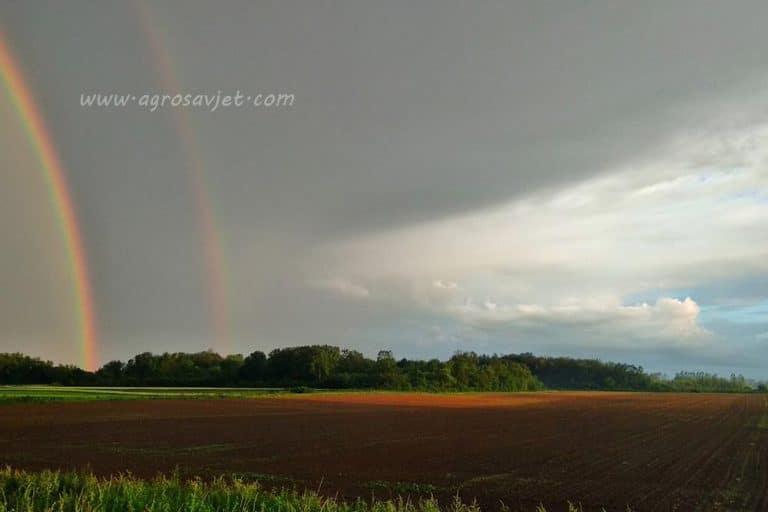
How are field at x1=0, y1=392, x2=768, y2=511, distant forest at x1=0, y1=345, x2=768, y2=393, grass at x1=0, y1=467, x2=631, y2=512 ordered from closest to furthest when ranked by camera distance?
grass at x1=0, y1=467, x2=631, y2=512
field at x1=0, y1=392, x2=768, y2=511
distant forest at x1=0, y1=345, x2=768, y2=393

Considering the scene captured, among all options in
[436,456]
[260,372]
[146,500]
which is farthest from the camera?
[260,372]

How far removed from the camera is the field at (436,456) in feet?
77.4

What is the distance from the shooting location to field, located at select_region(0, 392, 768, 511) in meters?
23.6

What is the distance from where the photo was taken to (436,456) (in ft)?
111

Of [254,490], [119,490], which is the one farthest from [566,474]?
[119,490]

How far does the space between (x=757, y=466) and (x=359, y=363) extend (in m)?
168

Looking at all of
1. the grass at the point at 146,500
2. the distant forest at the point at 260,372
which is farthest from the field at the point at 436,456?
the distant forest at the point at 260,372

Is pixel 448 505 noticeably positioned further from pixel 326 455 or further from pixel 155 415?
pixel 155 415

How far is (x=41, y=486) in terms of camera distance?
44.4 feet

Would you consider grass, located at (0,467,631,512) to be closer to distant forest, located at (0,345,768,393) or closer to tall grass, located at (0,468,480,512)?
tall grass, located at (0,468,480,512)

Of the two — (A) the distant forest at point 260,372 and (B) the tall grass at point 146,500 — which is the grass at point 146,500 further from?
(A) the distant forest at point 260,372

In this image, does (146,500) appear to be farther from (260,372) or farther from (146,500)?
(260,372)

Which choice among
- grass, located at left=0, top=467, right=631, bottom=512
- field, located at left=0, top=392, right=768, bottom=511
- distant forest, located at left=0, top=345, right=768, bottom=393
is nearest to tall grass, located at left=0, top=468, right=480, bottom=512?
grass, located at left=0, top=467, right=631, bottom=512

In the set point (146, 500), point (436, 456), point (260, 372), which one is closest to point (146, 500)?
point (146, 500)
